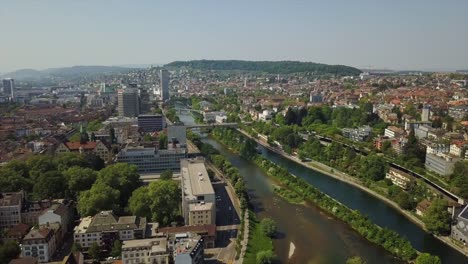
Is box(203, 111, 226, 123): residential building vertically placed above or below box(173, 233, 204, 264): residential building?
below

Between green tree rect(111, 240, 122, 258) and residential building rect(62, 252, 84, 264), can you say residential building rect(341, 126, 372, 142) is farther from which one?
residential building rect(62, 252, 84, 264)

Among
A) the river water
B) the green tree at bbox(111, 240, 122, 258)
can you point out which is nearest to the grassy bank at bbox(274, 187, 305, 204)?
the river water

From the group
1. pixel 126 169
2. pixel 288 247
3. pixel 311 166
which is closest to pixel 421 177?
pixel 311 166

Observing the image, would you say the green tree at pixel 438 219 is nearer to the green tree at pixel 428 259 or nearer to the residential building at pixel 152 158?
the green tree at pixel 428 259

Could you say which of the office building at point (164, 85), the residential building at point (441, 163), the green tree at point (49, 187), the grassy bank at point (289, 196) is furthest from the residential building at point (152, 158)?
the office building at point (164, 85)

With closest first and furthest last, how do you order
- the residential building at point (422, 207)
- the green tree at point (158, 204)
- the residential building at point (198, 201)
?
1. the residential building at point (198, 201)
2. the green tree at point (158, 204)
3. the residential building at point (422, 207)

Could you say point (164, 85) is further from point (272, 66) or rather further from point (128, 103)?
point (272, 66)
